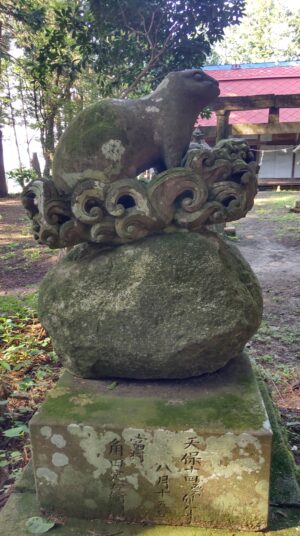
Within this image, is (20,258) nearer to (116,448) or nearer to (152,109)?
(152,109)

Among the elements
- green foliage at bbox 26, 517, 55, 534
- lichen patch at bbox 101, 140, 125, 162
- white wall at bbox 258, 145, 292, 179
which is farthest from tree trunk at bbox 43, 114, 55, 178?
white wall at bbox 258, 145, 292, 179

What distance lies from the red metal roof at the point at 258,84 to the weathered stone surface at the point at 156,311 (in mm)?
12008

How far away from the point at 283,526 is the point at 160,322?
3.07 ft

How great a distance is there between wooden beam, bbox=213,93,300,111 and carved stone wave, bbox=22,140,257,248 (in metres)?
5.94

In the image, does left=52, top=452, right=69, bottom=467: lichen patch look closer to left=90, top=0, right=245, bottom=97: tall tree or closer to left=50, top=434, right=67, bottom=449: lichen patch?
left=50, top=434, right=67, bottom=449: lichen patch

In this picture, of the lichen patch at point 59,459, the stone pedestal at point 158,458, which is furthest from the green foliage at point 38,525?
the lichen patch at point 59,459

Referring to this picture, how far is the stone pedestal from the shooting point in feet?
5.56

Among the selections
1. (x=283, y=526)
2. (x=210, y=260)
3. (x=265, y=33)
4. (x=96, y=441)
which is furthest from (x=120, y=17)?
(x=265, y=33)

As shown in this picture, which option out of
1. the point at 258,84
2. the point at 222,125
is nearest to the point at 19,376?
the point at 222,125

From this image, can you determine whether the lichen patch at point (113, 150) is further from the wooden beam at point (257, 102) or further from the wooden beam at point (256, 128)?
the wooden beam at point (256, 128)

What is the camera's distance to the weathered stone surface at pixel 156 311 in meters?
1.85

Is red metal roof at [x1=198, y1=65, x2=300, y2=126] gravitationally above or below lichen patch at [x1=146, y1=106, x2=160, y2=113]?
above

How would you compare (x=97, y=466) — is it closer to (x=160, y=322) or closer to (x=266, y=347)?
(x=160, y=322)

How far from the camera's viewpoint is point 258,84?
48.3ft
